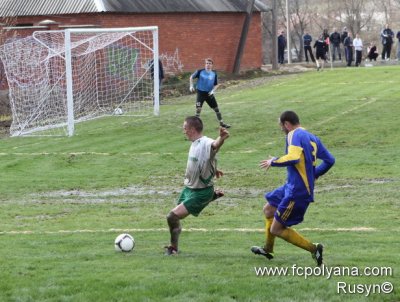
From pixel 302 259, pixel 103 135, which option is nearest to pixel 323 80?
pixel 103 135

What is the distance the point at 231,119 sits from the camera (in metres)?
32.0

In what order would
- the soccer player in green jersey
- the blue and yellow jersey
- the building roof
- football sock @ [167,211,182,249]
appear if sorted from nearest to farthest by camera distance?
1. the blue and yellow jersey
2. the soccer player in green jersey
3. football sock @ [167,211,182,249]
4. the building roof

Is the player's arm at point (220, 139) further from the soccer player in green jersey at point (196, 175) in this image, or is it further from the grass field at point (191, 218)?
the grass field at point (191, 218)

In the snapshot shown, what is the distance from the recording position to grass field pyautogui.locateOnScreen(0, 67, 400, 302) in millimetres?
9633

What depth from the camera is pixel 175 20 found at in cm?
5103

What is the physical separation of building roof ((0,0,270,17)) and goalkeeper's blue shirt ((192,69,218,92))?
18382 mm

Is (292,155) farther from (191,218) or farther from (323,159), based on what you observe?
(191,218)

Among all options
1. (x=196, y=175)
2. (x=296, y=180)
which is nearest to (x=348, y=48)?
(x=196, y=175)

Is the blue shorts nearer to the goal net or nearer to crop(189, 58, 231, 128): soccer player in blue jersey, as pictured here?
crop(189, 58, 231, 128): soccer player in blue jersey

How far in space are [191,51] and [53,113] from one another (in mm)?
20323

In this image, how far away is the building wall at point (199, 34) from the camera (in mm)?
49125

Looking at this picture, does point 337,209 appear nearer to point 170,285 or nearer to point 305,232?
point 305,232

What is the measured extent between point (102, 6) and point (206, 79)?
18.8 m

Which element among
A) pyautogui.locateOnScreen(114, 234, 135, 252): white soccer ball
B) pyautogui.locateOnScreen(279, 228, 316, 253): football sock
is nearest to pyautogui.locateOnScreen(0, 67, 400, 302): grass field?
pyautogui.locateOnScreen(114, 234, 135, 252): white soccer ball
